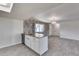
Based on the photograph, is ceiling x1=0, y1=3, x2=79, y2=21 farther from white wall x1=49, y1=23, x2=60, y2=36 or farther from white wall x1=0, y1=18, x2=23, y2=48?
white wall x1=49, y1=23, x2=60, y2=36

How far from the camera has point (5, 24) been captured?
3996 millimetres

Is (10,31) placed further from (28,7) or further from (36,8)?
(36,8)

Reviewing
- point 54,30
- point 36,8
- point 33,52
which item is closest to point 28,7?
point 36,8

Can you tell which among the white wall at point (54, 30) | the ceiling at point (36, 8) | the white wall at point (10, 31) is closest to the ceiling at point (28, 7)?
the ceiling at point (36, 8)

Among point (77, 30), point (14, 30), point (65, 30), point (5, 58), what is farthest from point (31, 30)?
point (5, 58)

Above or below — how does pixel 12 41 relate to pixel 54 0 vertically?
below

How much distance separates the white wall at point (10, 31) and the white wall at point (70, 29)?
4.95 m

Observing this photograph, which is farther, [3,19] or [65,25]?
[65,25]

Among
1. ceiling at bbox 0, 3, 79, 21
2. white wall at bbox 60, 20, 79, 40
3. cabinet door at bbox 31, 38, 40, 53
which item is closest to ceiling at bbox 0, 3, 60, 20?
ceiling at bbox 0, 3, 79, 21

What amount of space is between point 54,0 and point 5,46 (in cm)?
413

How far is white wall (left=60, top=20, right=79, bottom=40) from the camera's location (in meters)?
6.42

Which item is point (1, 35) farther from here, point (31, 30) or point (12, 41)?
point (31, 30)

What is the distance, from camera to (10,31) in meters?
4.26

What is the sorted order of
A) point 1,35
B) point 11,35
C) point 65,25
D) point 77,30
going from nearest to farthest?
point 1,35 < point 11,35 < point 77,30 < point 65,25
